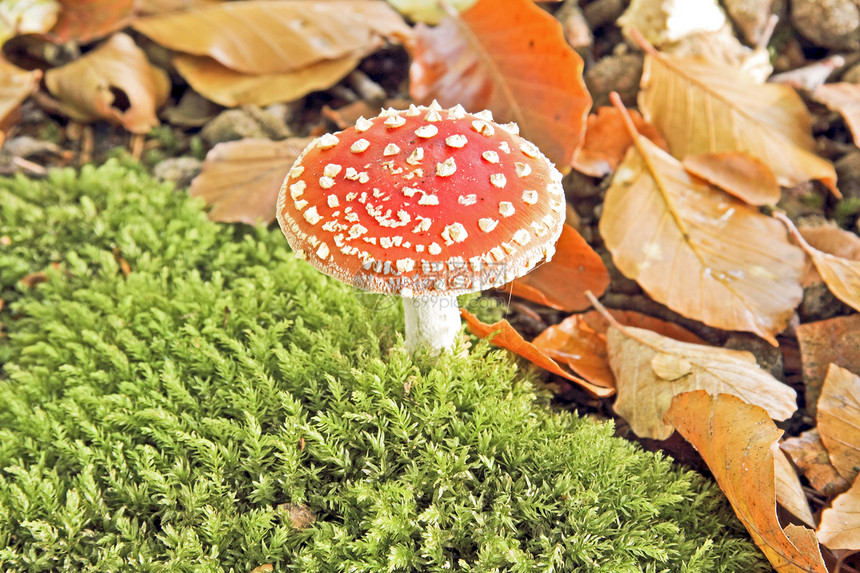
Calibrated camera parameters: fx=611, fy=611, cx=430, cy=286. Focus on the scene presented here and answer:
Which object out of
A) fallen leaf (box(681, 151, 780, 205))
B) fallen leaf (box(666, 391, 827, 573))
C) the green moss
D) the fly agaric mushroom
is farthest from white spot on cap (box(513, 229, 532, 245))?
fallen leaf (box(681, 151, 780, 205))

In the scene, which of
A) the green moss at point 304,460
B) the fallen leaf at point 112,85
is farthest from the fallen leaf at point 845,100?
the fallen leaf at point 112,85

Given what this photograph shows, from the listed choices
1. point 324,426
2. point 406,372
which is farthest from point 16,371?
point 406,372

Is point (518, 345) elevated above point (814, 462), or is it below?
above

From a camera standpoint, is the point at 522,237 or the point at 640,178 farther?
the point at 640,178

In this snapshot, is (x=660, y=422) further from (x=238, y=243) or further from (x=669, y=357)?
(x=238, y=243)

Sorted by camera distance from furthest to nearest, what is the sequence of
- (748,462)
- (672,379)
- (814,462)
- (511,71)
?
(511,71) → (672,379) → (814,462) → (748,462)

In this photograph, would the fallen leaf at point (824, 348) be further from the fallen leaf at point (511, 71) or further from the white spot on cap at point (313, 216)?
the white spot on cap at point (313, 216)

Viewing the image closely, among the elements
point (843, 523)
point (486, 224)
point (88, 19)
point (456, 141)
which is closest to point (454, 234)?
point (486, 224)

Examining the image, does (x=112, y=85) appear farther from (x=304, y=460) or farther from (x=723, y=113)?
(x=723, y=113)
